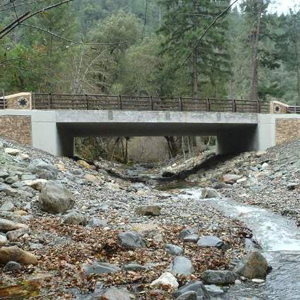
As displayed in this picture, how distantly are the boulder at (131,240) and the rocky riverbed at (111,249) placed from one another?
17 mm

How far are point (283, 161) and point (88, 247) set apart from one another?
12471 millimetres

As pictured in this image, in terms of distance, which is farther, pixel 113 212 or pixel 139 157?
pixel 139 157

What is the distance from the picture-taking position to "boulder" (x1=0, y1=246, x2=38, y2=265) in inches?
198

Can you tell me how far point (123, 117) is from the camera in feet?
57.8

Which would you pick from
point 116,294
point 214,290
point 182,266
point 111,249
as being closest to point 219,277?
point 214,290

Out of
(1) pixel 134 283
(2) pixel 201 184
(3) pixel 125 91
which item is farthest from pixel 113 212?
(3) pixel 125 91

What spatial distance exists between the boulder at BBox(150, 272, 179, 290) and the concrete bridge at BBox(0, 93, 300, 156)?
12642mm

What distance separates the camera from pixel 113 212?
844 centimetres

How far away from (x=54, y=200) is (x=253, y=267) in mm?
4337

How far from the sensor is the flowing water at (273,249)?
4.72 metres

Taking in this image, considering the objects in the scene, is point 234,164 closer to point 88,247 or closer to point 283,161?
point 283,161

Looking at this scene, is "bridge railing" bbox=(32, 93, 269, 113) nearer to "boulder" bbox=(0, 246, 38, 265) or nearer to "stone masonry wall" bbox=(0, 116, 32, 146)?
"stone masonry wall" bbox=(0, 116, 32, 146)

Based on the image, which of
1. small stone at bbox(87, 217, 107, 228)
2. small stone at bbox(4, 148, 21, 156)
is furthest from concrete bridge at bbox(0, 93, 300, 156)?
small stone at bbox(87, 217, 107, 228)

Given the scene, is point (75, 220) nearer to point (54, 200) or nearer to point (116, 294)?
point (54, 200)
